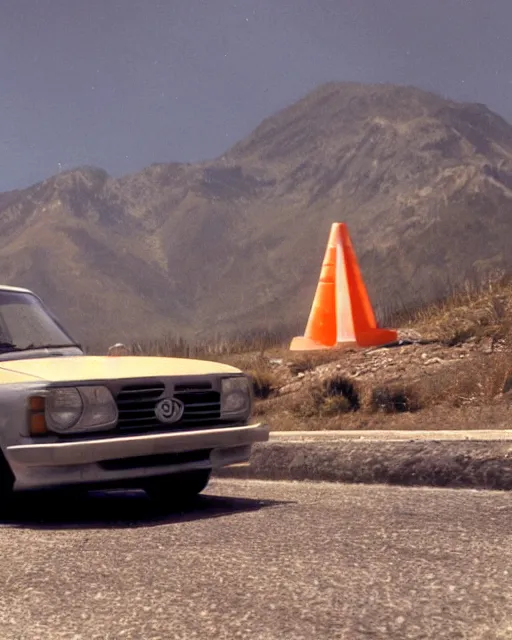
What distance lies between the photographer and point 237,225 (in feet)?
496

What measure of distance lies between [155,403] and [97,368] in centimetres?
38

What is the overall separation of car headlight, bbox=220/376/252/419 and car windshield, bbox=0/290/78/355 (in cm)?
128

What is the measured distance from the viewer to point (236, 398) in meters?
6.81

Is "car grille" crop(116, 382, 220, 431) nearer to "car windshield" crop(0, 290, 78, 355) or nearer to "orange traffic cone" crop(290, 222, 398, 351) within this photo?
"car windshield" crop(0, 290, 78, 355)

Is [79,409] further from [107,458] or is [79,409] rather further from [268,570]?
[268,570]

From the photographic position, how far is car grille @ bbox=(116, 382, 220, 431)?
6.29 meters

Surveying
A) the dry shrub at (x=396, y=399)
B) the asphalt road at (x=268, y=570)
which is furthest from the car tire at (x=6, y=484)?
the dry shrub at (x=396, y=399)

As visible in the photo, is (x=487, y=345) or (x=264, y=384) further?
(x=264, y=384)

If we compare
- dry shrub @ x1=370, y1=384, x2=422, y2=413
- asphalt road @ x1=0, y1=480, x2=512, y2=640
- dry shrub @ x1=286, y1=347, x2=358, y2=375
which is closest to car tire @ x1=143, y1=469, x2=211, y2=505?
asphalt road @ x1=0, y1=480, x2=512, y2=640

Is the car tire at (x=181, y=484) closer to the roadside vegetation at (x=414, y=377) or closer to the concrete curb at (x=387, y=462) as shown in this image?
the concrete curb at (x=387, y=462)

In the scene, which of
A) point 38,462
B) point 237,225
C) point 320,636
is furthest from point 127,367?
point 237,225

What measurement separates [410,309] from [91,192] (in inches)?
5360

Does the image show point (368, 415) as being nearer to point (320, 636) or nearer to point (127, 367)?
point (127, 367)

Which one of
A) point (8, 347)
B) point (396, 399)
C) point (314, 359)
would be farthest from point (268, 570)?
point (314, 359)
